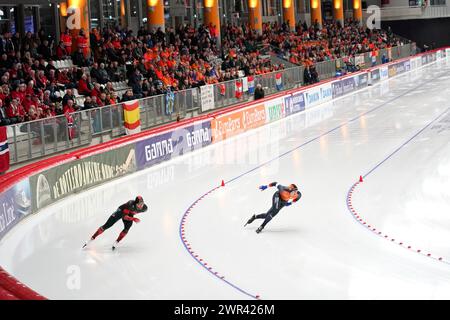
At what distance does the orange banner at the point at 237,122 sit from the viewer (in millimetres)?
20703

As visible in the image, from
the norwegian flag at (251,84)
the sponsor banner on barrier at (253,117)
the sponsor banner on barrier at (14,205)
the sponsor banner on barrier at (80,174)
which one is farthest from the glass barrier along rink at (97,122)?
the sponsor banner on barrier at (14,205)

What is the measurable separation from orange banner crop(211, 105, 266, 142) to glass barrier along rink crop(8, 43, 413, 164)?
1.16 metres

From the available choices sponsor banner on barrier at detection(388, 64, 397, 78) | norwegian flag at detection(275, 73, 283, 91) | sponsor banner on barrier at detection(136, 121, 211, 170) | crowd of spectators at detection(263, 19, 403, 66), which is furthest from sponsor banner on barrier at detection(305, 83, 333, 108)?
sponsor banner on barrier at detection(388, 64, 397, 78)

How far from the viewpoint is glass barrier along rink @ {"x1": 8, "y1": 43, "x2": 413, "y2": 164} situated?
14648mm

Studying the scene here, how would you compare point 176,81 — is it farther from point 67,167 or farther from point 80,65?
point 67,167

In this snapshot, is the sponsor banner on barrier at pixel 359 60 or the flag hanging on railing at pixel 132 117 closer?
the flag hanging on railing at pixel 132 117

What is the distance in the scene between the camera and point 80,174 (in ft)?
47.4

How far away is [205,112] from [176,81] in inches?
51.0

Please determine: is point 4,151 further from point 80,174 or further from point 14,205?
point 14,205

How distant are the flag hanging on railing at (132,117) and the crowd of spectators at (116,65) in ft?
1.61

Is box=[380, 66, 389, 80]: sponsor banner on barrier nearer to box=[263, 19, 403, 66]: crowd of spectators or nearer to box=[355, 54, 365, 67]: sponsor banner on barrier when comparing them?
box=[355, 54, 365, 67]: sponsor banner on barrier

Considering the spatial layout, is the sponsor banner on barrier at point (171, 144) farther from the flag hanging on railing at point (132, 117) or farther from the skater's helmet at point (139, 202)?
the skater's helmet at point (139, 202)

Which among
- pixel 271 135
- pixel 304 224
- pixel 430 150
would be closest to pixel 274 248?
pixel 304 224

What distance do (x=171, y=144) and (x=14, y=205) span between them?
261 inches
